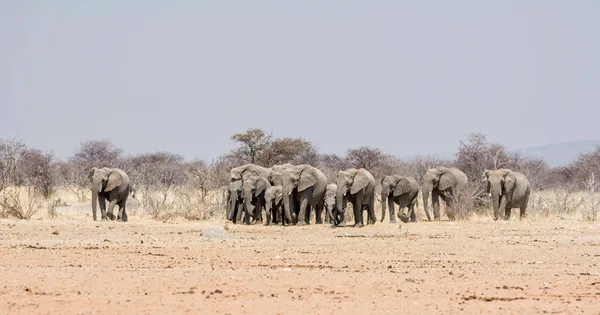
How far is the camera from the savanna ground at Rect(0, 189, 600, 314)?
1182 cm

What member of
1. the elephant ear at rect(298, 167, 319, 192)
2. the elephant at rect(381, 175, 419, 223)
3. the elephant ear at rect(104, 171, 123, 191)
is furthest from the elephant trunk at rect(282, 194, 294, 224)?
the elephant ear at rect(104, 171, 123, 191)

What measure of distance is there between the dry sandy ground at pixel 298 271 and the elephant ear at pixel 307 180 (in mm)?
4839

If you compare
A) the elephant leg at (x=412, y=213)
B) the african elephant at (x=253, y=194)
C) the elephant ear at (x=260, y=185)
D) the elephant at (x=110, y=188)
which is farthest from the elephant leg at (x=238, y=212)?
the elephant leg at (x=412, y=213)

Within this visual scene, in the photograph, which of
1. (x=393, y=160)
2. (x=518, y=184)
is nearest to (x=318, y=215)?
(x=518, y=184)

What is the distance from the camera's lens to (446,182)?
3331cm

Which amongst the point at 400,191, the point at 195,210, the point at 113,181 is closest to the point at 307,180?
the point at 400,191

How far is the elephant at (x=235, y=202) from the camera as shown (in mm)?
30812

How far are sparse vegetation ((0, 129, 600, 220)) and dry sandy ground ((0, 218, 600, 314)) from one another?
782cm

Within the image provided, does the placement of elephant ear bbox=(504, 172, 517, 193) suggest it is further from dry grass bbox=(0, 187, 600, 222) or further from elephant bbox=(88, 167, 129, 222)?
elephant bbox=(88, 167, 129, 222)

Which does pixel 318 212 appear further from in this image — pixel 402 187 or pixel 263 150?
pixel 263 150

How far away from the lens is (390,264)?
1672 centimetres

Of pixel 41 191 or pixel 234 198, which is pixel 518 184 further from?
pixel 41 191

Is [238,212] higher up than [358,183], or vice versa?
[358,183]

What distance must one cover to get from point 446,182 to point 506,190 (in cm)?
256
